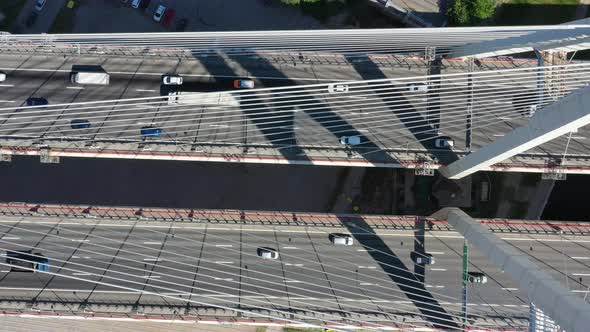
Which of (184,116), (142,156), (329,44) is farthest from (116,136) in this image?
(329,44)

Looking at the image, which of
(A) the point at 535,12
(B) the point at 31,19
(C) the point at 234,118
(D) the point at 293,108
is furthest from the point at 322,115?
(B) the point at 31,19

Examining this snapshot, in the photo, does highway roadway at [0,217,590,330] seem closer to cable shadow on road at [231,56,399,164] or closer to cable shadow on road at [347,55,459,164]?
cable shadow on road at [231,56,399,164]

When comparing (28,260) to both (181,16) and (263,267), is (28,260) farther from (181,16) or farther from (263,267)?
(181,16)

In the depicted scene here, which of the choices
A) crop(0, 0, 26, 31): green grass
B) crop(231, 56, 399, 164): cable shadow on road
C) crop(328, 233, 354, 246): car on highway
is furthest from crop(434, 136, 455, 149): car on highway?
crop(0, 0, 26, 31): green grass

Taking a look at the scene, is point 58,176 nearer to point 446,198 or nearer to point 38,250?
point 38,250

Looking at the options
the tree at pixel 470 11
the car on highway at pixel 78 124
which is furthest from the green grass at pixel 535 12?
the car on highway at pixel 78 124
